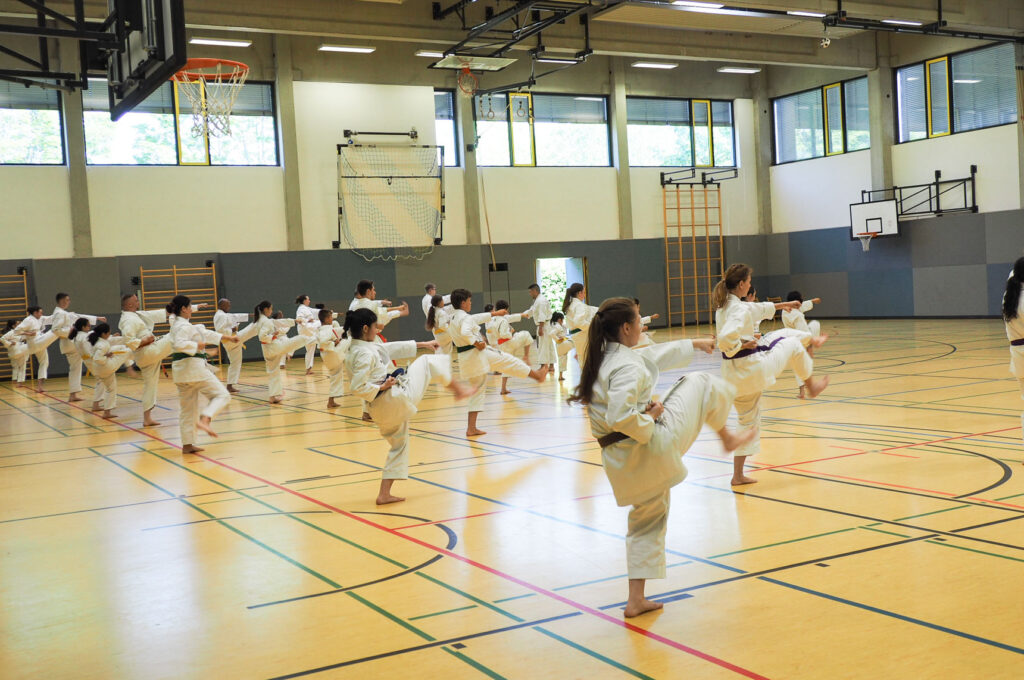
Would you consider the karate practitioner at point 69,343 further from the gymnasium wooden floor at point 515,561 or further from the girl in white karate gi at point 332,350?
the gymnasium wooden floor at point 515,561

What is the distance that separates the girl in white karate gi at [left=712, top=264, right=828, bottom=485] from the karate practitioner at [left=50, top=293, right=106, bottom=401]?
1104cm

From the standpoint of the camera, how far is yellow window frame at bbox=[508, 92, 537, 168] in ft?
80.7

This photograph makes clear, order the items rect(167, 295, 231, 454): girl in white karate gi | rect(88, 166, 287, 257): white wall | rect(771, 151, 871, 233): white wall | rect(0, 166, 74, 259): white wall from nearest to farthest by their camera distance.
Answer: rect(167, 295, 231, 454): girl in white karate gi, rect(0, 166, 74, 259): white wall, rect(88, 166, 287, 257): white wall, rect(771, 151, 871, 233): white wall

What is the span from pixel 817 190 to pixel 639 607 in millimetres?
25099

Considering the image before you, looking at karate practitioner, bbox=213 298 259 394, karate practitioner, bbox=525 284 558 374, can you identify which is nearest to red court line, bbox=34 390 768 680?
karate practitioner, bbox=525 284 558 374

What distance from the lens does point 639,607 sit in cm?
398

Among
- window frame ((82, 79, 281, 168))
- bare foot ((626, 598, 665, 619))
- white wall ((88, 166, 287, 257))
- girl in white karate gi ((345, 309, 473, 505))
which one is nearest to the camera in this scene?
bare foot ((626, 598, 665, 619))

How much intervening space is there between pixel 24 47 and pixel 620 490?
20541 millimetres

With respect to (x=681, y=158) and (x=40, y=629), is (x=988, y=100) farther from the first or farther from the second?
(x=40, y=629)

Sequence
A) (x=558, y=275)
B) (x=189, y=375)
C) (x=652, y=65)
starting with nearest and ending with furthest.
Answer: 1. (x=189, y=375)
2. (x=652, y=65)
3. (x=558, y=275)

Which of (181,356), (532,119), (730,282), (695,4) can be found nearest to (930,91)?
(695,4)

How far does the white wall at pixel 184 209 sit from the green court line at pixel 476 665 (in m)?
19.6

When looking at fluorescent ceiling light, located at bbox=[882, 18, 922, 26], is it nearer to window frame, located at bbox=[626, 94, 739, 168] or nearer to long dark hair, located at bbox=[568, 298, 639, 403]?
window frame, located at bbox=[626, 94, 739, 168]

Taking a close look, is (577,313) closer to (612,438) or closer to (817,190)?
(612,438)
